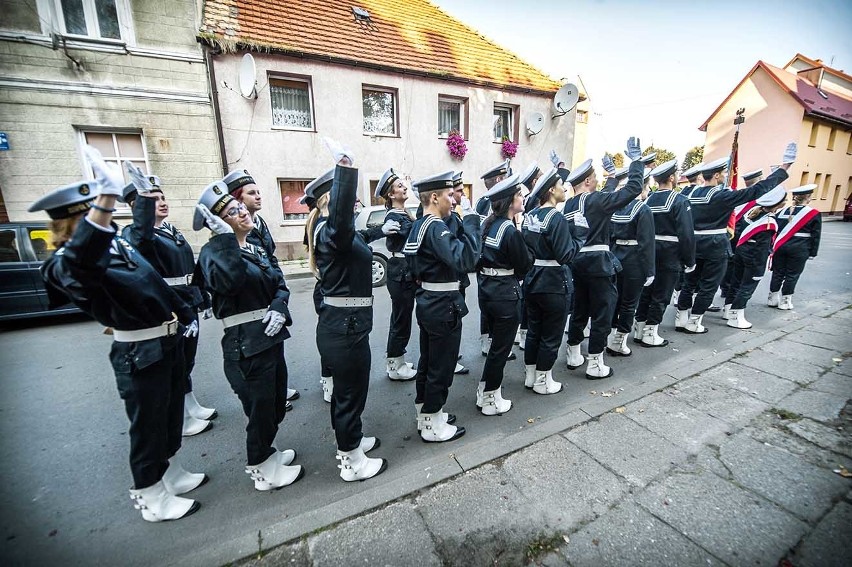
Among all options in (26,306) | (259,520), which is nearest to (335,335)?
(259,520)

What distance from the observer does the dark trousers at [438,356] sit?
2.81 m

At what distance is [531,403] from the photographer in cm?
357

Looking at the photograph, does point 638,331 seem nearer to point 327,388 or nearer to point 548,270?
point 548,270

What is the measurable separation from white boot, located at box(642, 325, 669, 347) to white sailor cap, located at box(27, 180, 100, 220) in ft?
19.0

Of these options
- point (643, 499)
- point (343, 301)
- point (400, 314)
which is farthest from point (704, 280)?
point (343, 301)

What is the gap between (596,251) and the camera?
3941 millimetres

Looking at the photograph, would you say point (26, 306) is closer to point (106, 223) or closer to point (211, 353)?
point (211, 353)

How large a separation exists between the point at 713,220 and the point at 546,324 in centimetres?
351

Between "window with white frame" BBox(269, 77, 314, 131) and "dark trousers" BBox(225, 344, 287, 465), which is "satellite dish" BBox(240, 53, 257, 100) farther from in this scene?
"dark trousers" BBox(225, 344, 287, 465)

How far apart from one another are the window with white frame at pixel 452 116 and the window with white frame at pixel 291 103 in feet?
15.1

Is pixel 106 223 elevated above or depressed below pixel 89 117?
below

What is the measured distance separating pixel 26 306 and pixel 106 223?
6.78 meters

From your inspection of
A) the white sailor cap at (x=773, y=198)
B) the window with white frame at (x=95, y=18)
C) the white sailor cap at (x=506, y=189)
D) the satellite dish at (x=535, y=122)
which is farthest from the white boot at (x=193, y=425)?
the satellite dish at (x=535, y=122)

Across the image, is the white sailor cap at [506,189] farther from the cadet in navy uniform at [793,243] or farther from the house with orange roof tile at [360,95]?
the house with orange roof tile at [360,95]
